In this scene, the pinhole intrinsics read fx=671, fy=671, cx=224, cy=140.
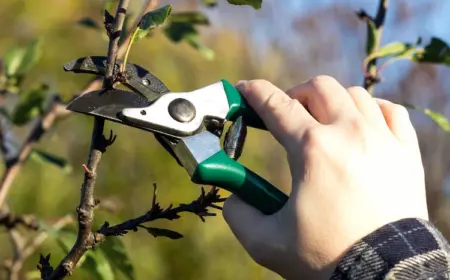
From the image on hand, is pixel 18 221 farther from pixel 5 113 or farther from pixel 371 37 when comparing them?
pixel 371 37

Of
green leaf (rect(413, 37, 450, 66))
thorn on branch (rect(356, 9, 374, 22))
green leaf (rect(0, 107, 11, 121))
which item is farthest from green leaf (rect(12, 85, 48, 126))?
green leaf (rect(413, 37, 450, 66))

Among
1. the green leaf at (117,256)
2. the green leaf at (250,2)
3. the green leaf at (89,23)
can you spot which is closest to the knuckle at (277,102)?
the green leaf at (250,2)

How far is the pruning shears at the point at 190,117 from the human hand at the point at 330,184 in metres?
0.03

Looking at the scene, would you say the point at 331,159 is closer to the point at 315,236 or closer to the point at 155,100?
the point at 315,236

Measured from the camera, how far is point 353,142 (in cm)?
69

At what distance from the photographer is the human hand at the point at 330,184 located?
0.65 metres

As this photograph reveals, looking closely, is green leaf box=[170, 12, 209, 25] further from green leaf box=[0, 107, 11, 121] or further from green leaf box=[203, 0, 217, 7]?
green leaf box=[0, 107, 11, 121]

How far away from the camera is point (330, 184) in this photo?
0.66 m

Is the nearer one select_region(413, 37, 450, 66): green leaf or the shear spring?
the shear spring

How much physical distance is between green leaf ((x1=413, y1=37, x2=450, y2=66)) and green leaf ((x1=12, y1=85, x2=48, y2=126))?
802 mm

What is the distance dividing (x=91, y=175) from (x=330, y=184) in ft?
0.76

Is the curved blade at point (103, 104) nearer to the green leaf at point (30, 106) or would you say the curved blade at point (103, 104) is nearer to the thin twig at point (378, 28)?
the thin twig at point (378, 28)

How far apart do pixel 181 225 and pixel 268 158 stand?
1309mm

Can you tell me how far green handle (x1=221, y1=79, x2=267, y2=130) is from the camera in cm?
80
